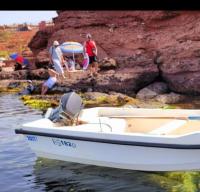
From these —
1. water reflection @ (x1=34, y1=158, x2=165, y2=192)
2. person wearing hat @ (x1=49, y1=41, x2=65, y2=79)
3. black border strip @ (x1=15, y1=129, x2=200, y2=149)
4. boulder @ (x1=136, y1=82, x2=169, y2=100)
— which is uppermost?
person wearing hat @ (x1=49, y1=41, x2=65, y2=79)

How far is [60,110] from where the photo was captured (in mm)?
10742

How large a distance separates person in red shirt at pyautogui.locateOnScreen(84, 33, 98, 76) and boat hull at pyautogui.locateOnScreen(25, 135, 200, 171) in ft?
43.7

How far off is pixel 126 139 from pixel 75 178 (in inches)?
59.8

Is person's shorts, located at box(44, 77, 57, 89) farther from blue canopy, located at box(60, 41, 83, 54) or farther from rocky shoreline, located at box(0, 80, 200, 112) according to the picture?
blue canopy, located at box(60, 41, 83, 54)

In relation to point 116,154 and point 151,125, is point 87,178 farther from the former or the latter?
point 151,125

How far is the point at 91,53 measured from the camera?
23656 mm

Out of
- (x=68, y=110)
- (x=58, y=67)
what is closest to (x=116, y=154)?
(x=68, y=110)

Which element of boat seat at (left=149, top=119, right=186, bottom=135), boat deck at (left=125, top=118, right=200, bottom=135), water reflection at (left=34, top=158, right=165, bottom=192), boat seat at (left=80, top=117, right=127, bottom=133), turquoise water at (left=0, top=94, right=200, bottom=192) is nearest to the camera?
turquoise water at (left=0, top=94, right=200, bottom=192)

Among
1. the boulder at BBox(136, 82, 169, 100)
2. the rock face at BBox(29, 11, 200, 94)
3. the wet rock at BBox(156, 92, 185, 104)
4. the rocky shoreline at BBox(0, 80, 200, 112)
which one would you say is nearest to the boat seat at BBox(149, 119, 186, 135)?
the rocky shoreline at BBox(0, 80, 200, 112)

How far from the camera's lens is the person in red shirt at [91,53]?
922 inches

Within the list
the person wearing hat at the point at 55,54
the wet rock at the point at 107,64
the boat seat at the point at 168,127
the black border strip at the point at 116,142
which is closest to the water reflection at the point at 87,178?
the black border strip at the point at 116,142

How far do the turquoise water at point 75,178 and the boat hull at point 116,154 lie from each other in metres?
0.21

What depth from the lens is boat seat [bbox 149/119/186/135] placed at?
969 centimetres

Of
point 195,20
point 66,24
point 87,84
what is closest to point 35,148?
point 87,84
